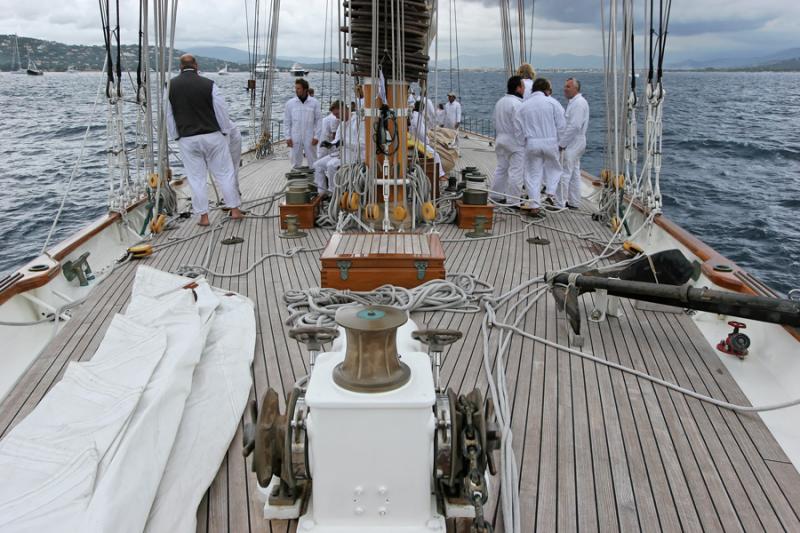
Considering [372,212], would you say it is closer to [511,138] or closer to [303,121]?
[511,138]

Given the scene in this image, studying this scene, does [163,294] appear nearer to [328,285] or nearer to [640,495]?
[328,285]

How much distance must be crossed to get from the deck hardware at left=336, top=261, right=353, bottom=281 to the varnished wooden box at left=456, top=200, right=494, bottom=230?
191 centimetres

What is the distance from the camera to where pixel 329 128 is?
278 inches

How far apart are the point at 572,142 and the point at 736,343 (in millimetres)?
3465

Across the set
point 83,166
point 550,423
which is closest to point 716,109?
point 83,166

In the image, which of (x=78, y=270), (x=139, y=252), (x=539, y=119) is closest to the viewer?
(x=78, y=270)

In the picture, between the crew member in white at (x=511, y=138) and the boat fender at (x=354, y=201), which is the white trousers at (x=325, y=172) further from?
the crew member in white at (x=511, y=138)

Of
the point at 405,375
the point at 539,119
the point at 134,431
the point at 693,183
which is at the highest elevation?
the point at 539,119

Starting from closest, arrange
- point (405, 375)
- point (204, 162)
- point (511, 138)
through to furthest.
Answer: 1. point (405, 375)
2. point (204, 162)
3. point (511, 138)

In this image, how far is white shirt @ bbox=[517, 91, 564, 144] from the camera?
538 centimetres

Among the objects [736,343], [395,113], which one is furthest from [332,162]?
[736,343]

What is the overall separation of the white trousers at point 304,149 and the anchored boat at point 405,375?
2.77 meters

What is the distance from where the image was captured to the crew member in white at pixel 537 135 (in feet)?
17.7

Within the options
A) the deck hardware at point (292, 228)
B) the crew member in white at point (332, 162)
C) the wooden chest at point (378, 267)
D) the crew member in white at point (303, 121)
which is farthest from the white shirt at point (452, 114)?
the wooden chest at point (378, 267)
